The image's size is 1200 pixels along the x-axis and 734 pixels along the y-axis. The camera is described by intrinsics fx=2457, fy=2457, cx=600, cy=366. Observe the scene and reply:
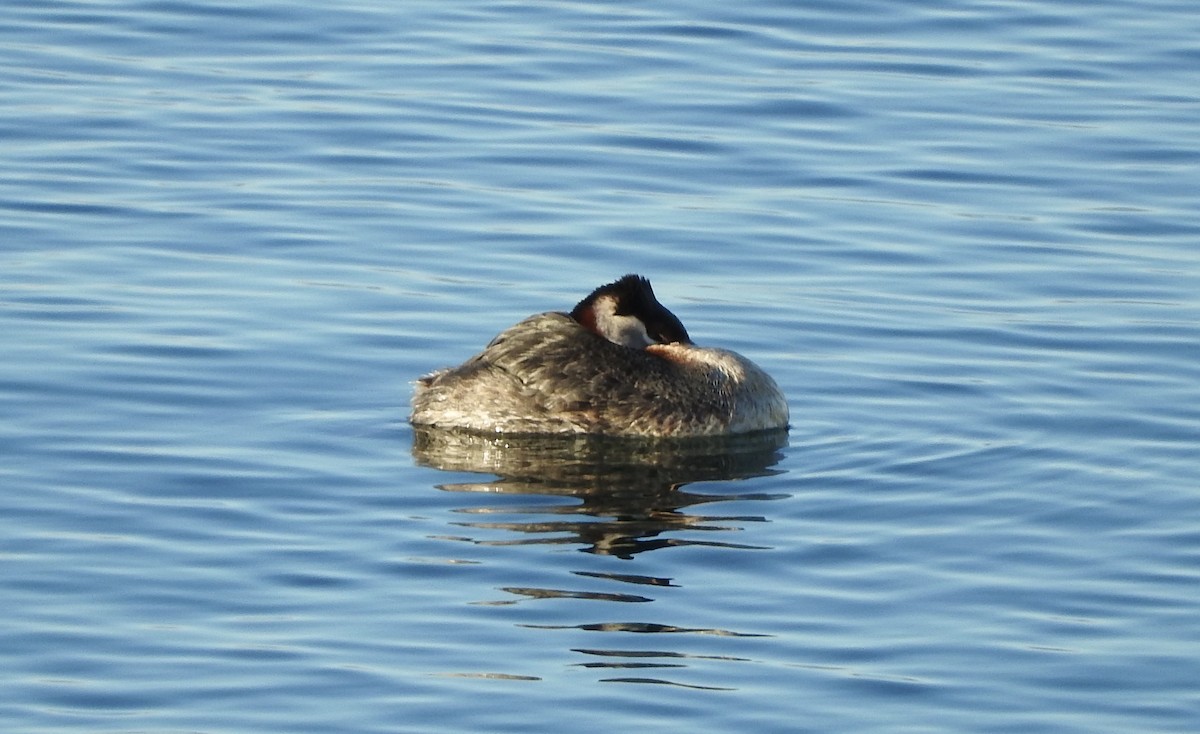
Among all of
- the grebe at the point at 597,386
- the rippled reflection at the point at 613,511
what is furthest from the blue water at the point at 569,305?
the grebe at the point at 597,386

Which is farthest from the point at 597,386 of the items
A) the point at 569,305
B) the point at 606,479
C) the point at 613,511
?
the point at 569,305

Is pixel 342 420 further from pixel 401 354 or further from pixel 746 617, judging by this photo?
pixel 746 617

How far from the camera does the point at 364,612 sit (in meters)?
9.50

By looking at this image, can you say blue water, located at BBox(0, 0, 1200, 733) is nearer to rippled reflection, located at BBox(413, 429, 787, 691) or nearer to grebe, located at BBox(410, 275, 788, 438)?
rippled reflection, located at BBox(413, 429, 787, 691)

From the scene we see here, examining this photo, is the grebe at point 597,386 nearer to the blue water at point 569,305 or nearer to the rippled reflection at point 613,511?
the rippled reflection at point 613,511

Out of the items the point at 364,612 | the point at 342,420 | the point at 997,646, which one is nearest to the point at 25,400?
the point at 342,420

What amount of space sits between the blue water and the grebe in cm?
30

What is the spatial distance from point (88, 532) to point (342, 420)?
7.86 feet

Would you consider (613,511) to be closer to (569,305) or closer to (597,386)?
(597,386)

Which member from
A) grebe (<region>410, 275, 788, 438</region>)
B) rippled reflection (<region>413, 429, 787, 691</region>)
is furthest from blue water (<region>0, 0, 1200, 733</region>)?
grebe (<region>410, 275, 788, 438</region>)

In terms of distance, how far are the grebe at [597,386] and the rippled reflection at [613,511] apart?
0.09 m

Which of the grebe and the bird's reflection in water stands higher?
the grebe

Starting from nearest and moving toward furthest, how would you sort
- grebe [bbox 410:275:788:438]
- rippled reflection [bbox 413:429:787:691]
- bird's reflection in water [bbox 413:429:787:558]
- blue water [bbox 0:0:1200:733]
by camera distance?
blue water [bbox 0:0:1200:733] < rippled reflection [bbox 413:429:787:691] < bird's reflection in water [bbox 413:429:787:558] < grebe [bbox 410:275:788:438]

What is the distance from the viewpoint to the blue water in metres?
9.02
